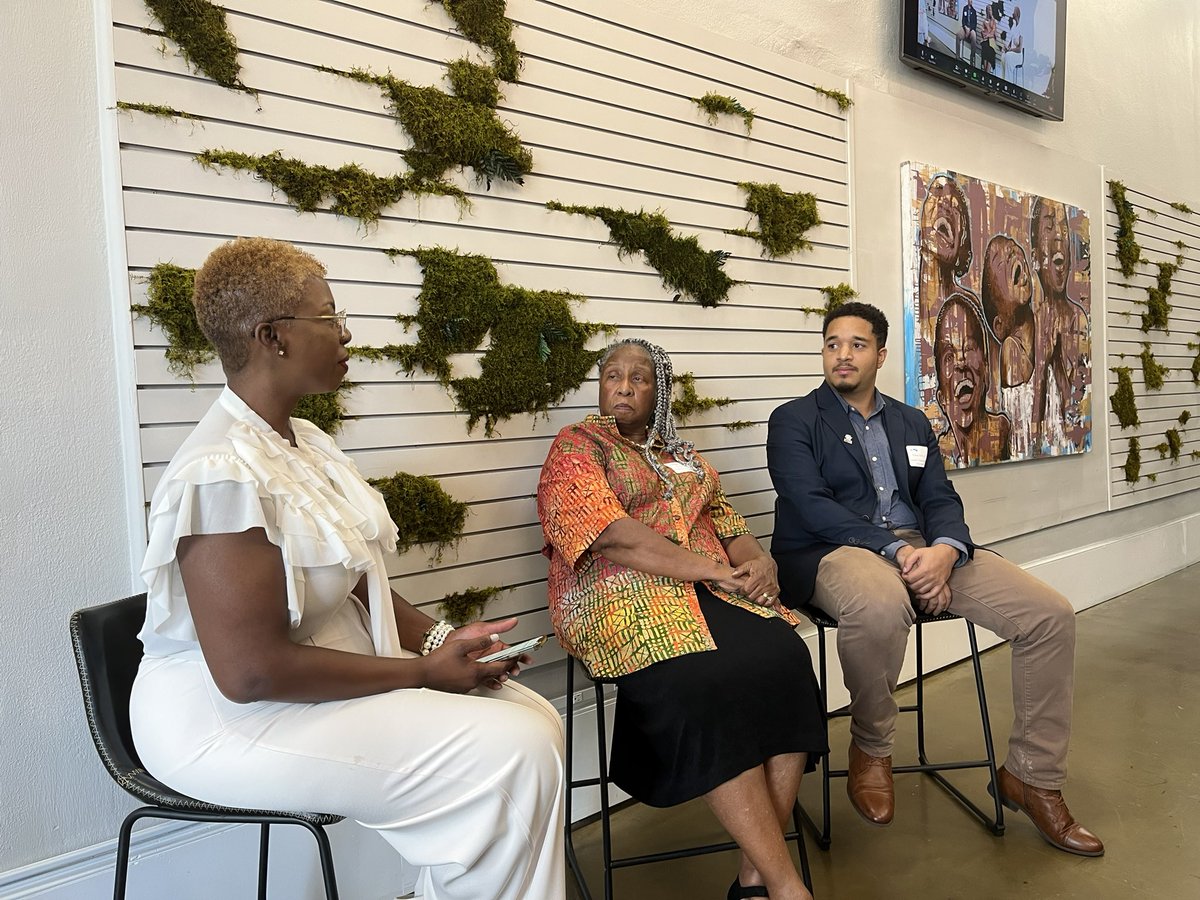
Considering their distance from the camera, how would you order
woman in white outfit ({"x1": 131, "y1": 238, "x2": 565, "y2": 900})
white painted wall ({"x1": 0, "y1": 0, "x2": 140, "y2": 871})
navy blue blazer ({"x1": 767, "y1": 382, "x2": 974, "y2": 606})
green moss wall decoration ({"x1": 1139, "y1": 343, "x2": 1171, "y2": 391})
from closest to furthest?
woman in white outfit ({"x1": 131, "y1": 238, "x2": 565, "y2": 900}) → white painted wall ({"x1": 0, "y1": 0, "x2": 140, "y2": 871}) → navy blue blazer ({"x1": 767, "y1": 382, "x2": 974, "y2": 606}) → green moss wall decoration ({"x1": 1139, "y1": 343, "x2": 1171, "y2": 391})

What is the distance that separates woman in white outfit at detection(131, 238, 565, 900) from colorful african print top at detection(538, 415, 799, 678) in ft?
1.76

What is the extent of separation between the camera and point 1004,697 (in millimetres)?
3650

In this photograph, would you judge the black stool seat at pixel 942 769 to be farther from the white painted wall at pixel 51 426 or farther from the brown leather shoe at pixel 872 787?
the white painted wall at pixel 51 426

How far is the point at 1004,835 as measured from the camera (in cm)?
254

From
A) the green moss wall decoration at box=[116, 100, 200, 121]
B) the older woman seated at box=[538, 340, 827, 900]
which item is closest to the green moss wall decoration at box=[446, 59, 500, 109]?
the green moss wall decoration at box=[116, 100, 200, 121]

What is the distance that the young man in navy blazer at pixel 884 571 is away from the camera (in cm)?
247

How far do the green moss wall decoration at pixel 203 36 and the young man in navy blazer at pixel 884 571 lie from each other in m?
1.94

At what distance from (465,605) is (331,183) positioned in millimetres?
1256

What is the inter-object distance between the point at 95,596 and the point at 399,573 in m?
0.76

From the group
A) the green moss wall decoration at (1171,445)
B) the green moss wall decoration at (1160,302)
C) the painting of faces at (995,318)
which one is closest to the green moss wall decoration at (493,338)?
the painting of faces at (995,318)

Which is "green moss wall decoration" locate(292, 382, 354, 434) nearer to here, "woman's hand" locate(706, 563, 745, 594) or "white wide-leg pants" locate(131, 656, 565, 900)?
"white wide-leg pants" locate(131, 656, 565, 900)

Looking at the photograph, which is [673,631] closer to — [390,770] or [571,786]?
[571,786]

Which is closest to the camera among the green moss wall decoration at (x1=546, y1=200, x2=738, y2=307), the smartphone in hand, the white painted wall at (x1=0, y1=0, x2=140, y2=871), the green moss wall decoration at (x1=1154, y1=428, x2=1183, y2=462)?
the smartphone in hand

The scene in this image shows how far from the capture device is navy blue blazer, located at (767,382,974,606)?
2715mm
